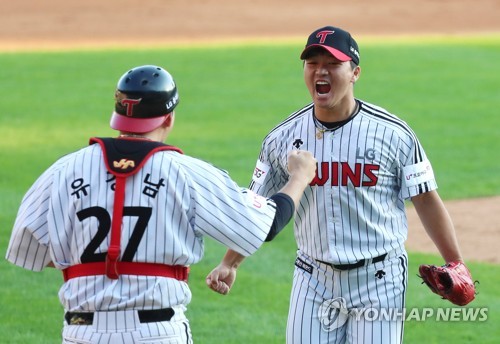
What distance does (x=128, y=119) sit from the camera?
4195 millimetres

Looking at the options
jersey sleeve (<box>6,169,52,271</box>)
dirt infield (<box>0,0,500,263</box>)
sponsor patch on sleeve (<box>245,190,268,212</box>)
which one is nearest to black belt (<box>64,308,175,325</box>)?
jersey sleeve (<box>6,169,52,271</box>)

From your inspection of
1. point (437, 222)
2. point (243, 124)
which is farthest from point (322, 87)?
point (243, 124)

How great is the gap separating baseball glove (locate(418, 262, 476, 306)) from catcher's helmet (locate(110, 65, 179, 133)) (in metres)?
1.80

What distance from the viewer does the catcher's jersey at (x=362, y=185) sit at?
17.3 feet

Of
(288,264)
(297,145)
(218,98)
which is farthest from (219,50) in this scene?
(297,145)

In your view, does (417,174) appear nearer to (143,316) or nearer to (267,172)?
(267,172)

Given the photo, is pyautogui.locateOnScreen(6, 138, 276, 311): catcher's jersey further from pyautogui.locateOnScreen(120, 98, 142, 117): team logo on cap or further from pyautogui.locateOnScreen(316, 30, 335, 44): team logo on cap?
pyautogui.locateOnScreen(316, 30, 335, 44): team logo on cap

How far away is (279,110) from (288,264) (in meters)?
9.44

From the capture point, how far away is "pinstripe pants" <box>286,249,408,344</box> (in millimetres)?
5211

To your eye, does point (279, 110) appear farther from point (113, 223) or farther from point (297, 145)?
point (113, 223)

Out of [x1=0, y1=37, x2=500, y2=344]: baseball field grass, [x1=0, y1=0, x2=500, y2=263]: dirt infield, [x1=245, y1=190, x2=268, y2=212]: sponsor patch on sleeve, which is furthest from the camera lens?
[x1=0, y1=0, x2=500, y2=263]: dirt infield

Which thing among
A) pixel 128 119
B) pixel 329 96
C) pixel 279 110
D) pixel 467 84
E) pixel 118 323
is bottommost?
pixel 118 323

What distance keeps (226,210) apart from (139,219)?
37cm

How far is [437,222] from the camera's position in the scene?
5.30m
